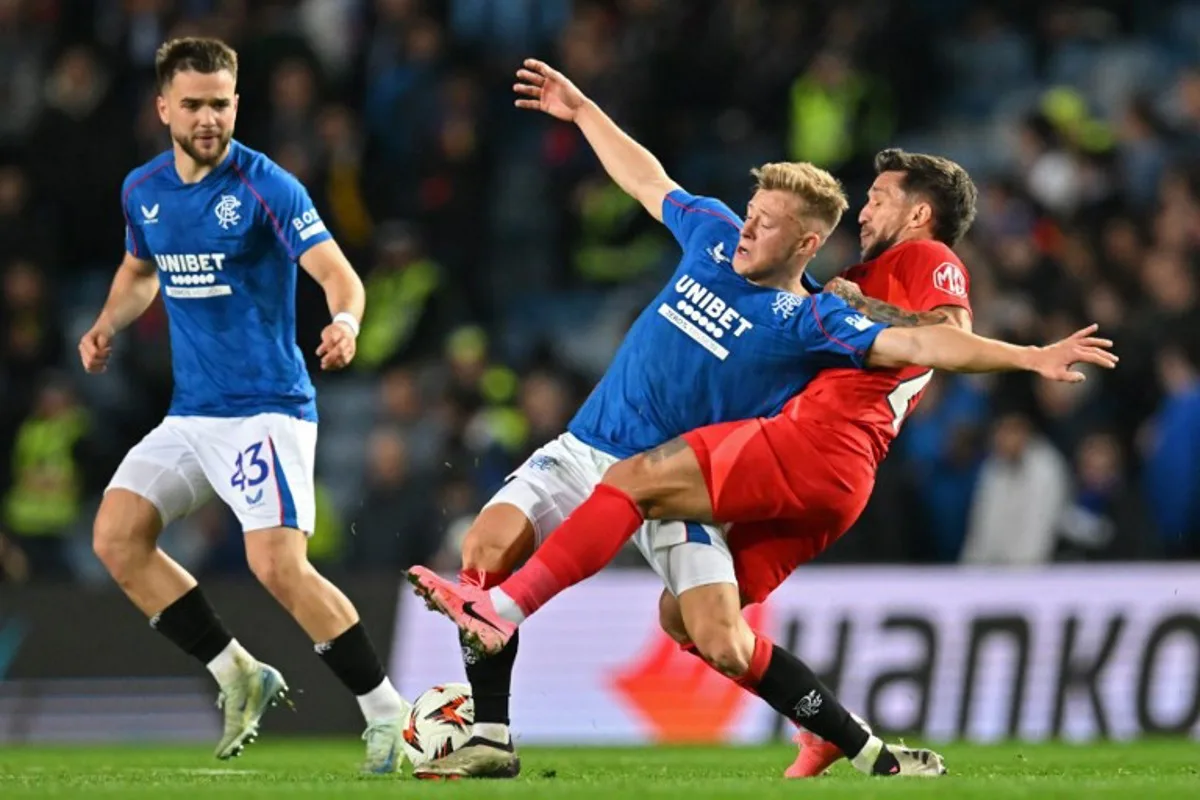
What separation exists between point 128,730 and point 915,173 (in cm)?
647

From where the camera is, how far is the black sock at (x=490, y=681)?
25.4ft

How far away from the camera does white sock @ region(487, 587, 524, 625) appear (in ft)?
24.8

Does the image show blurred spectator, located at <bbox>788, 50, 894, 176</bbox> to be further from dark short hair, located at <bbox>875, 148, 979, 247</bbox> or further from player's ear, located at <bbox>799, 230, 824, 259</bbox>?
player's ear, located at <bbox>799, 230, 824, 259</bbox>

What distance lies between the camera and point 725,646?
25.8ft

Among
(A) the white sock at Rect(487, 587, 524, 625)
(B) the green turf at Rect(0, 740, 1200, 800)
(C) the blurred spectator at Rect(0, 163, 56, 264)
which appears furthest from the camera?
(C) the blurred spectator at Rect(0, 163, 56, 264)

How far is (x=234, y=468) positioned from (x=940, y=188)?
2.93 m

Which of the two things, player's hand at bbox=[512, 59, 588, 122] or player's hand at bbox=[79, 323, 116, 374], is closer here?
player's hand at bbox=[512, 59, 588, 122]

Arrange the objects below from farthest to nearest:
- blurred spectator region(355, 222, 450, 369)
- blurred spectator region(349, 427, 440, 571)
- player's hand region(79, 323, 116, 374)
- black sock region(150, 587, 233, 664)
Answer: blurred spectator region(355, 222, 450, 369) < blurred spectator region(349, 427, 440, 571) < player's hand region(79, 323, 116, 374) < black sock region(150, 587, 233, 664)

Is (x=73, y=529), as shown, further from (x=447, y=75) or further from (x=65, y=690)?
(x=447, y=75)

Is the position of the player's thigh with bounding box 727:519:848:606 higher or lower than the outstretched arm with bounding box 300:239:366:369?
lower

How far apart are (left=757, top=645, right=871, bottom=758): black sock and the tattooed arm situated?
4.15ft

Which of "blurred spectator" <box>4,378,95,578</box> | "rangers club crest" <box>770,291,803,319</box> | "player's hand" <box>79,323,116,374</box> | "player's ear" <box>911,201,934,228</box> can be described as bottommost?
"blurred spectator" <box>4,378,95,578</box>

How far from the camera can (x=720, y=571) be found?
313 inches

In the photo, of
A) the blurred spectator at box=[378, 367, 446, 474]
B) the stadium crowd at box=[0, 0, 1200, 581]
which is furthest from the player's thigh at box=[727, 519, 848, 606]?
the blurred spectator at box=[378, 367, 446, 474]
